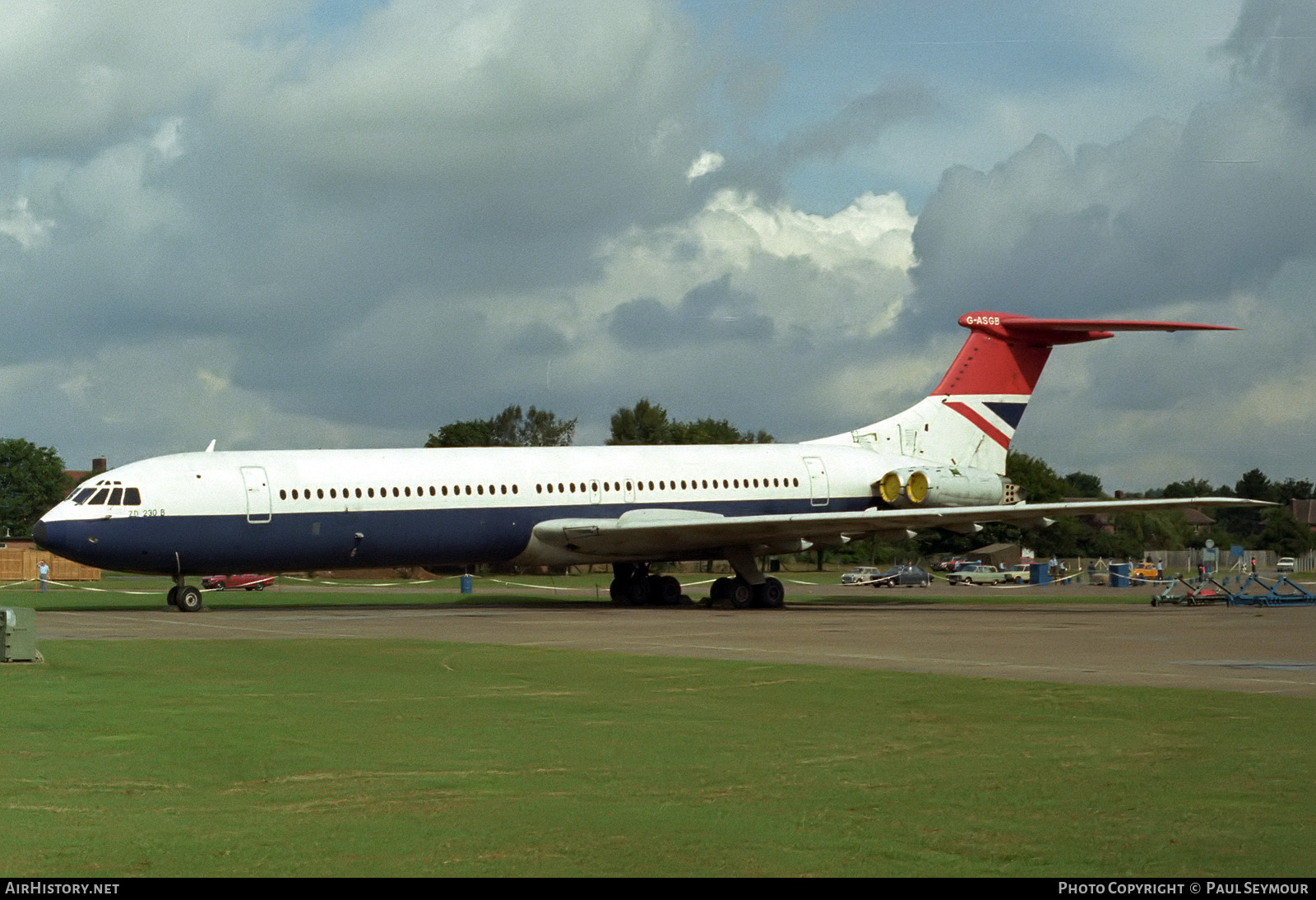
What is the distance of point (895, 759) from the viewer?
34.9 feet

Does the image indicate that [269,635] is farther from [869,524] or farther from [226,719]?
[869,524]

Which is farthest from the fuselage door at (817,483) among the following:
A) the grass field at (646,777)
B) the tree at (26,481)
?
the tree at (26,481)

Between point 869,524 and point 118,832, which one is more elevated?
point 869,524

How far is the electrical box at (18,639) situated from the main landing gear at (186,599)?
46.2ft

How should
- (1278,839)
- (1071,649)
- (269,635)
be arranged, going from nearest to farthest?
(1278,839) < (1071,649) < (269,635)

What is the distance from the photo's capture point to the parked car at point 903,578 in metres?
60.6

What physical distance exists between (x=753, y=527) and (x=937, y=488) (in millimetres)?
7561

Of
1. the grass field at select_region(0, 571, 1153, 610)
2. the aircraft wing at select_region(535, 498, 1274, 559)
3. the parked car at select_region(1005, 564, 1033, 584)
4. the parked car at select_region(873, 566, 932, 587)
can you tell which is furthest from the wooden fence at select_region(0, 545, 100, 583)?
the parked car at select_region(1005, 564, 1033, 584)

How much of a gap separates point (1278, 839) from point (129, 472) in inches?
1101

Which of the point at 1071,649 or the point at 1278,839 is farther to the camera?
the point at 1071,649

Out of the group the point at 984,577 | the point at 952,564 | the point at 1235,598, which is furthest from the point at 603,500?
the point at 952,564

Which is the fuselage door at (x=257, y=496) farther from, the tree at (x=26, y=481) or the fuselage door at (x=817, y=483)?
the tree at (x=26, y=481)

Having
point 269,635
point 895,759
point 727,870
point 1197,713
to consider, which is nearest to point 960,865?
point 727,870
